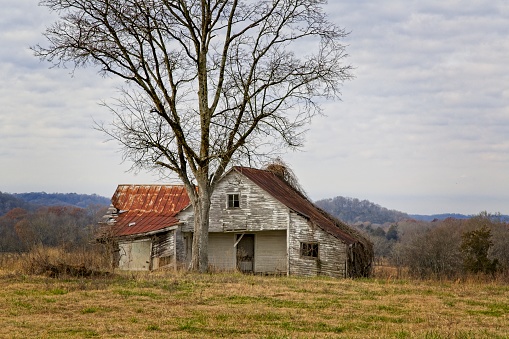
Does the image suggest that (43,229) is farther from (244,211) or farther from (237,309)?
(237,309)

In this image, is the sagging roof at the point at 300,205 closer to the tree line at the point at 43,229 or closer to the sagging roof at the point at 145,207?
the sagging roof at the point at 145,207

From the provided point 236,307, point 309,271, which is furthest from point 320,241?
point 236,307

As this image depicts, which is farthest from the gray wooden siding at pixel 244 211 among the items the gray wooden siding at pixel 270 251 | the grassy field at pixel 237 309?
the grassy field at pixel 237 309

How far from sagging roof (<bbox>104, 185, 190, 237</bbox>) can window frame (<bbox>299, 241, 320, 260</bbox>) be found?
7801 mm

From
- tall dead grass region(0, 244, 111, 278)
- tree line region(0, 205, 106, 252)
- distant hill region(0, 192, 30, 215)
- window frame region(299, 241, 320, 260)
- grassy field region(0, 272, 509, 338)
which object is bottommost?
grassy field region(0, 272, 509, 338)

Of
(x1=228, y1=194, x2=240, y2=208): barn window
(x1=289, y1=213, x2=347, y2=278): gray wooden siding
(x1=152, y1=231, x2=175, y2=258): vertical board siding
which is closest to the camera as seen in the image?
(x1=289, y1=213, x2=347, y2=278): gray wooden siding

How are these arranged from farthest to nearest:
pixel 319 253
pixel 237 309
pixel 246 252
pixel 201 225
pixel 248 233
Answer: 1. pixel 246 252
2. pixel 248 233
3. pixel 319 253
4. pixel 201 225
5. pixel 237 309

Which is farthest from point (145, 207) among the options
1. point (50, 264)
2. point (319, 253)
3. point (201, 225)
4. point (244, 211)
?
point (50, 264)

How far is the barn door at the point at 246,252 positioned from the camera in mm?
38406

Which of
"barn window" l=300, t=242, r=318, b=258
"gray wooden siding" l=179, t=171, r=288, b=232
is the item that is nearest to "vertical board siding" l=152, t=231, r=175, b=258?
"gray wooden siding" l=179, t=171, r=288, b=232

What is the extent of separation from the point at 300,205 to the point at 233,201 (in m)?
3.99

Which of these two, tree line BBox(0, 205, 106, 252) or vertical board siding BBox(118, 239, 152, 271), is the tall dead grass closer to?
vertical board siding BBox(118, 239, 152, 271)

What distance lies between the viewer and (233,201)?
3706cm

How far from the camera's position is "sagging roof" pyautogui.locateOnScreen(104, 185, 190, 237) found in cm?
3761
